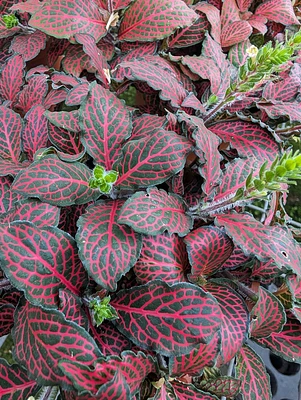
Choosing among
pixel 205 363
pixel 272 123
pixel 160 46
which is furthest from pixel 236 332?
pixel 160 46

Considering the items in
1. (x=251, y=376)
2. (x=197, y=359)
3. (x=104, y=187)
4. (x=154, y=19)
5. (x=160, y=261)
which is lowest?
(x=251, y=376)

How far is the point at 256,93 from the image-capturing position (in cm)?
96

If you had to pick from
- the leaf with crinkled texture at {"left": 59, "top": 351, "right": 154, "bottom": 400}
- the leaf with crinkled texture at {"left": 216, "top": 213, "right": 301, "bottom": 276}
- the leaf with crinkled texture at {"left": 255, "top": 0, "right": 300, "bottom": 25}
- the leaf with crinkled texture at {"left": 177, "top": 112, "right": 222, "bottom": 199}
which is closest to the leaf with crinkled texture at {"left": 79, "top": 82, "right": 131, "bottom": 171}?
the leaf with crinkled texture at {"left": 177, "top": 112, "right": 222, "bottom": 199}

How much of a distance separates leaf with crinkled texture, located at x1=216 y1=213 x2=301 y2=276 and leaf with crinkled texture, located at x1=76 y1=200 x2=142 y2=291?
16cm

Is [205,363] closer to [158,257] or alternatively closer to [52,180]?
[158,257]

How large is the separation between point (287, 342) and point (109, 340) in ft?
1.13

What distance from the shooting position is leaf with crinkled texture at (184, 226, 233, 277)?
653 millimetres

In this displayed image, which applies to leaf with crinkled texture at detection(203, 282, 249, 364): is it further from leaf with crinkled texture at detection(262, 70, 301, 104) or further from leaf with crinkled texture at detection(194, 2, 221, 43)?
leaf with crinkled texture at detection(194, 2, 221, 43)

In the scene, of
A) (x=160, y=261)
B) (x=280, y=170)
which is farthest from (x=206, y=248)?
(x=280, y=170)

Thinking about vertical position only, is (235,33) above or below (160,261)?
above

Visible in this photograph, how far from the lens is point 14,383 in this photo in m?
0.63

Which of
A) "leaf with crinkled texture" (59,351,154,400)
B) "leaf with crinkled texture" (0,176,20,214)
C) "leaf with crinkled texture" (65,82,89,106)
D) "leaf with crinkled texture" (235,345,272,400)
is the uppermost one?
"leaf with crinkled texture" (65,82,89,106)

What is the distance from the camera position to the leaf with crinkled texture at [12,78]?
909 mm

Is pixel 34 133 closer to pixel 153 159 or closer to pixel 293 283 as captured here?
pixel 153 159
